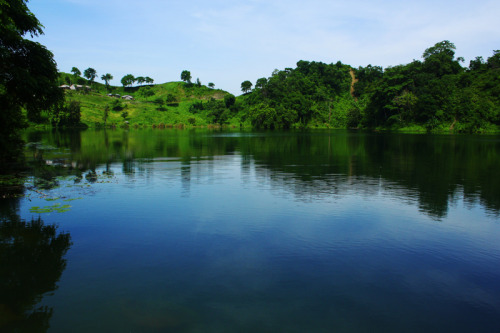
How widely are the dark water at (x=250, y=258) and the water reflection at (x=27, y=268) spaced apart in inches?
1.7

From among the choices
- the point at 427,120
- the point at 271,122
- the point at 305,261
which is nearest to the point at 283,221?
the point at 305,261

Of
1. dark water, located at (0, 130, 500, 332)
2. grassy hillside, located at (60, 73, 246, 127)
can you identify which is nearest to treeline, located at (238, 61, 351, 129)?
grassy hillside, located at (60, 73, 246, 127)

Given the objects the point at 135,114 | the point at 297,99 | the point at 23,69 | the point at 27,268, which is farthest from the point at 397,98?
the point at 27,268

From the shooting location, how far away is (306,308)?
775cm

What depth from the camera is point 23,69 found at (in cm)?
2116

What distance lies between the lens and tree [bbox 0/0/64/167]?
20.4m

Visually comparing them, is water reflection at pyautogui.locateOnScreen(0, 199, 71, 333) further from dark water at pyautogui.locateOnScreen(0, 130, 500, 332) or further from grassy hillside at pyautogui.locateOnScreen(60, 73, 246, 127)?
grassy hillside at pyautogui.locateOnScreen(60, 73, 246, 127)

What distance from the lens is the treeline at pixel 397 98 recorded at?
109062 millimetres

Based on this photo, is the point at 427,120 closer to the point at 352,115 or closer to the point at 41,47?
the point at 352,115

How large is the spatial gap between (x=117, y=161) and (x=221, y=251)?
1029 inches

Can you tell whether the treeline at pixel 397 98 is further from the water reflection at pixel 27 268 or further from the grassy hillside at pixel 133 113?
the water reflection at pixel 27 268

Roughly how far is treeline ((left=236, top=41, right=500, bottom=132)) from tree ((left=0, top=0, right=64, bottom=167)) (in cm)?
11702

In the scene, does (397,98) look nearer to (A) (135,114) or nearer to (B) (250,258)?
(A) (135,114)

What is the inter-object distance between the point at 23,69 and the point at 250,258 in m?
20.8
